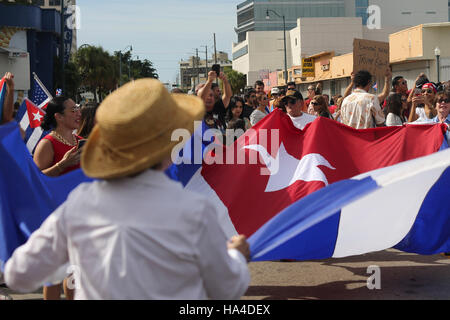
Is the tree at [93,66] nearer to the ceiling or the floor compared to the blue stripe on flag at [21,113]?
nearer to the ceiling

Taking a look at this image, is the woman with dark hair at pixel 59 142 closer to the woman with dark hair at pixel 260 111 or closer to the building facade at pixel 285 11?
the woman with dark hair at pixel 260 111

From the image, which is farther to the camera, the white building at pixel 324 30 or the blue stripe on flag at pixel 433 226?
the white building at pixel 324 30

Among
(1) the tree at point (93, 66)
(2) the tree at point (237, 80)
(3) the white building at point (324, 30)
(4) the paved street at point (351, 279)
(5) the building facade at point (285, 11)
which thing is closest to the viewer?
(4) the paved street at point (351, 279)

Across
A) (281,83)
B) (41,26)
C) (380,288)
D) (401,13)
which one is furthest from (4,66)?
(401,13)

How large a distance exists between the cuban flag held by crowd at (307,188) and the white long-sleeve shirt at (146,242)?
0.76 metres

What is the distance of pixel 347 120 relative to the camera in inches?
305

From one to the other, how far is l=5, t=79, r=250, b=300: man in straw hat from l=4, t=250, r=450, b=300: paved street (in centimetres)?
351

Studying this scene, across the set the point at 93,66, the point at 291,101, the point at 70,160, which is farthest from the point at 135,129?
the point at 93,66

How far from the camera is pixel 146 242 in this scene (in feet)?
7.25

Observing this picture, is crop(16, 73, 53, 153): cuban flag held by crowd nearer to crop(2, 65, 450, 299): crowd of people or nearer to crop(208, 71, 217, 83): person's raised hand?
crop(208, 71, 217, 83): person's raised hand

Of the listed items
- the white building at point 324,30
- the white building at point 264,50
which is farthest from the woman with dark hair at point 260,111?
the white building at point 264,50

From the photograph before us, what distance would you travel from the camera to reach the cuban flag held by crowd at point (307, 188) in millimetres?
3467

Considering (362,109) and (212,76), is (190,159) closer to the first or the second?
(212,76)

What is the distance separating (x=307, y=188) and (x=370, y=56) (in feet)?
20.3
